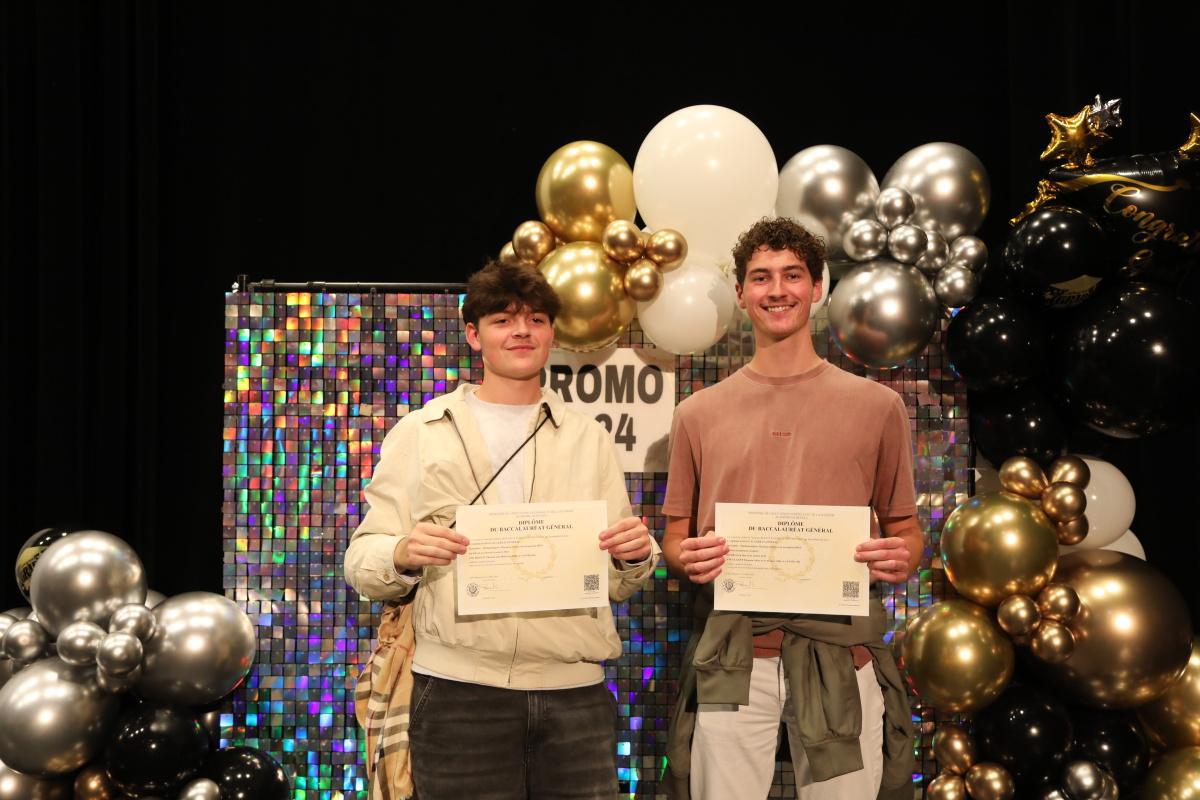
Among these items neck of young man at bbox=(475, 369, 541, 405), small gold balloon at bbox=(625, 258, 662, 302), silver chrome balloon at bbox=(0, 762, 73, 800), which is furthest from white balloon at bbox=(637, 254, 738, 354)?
silver chrome balloon at bbox=(0, 762, 73, 800)

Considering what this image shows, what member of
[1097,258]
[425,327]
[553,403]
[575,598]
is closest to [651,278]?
[553,403]

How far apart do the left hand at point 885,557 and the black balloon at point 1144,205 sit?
118 cm

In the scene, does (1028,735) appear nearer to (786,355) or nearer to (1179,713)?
(1179,713)

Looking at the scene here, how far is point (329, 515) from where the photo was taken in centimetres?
319

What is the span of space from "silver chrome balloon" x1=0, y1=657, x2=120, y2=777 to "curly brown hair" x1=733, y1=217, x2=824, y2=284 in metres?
1.98

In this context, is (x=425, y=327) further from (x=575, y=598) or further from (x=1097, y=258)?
(x=1097, y=258)

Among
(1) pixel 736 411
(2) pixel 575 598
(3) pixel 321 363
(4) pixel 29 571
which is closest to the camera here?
(2) pixel 575 598

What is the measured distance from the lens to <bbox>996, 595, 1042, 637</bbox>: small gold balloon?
8.94 feet

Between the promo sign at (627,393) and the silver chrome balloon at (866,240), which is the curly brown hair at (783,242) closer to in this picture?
the silver chrome balloon at (866,240)

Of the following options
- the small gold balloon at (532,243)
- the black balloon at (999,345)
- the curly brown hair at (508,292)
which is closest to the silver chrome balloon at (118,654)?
the curly brown hair at (508,292)

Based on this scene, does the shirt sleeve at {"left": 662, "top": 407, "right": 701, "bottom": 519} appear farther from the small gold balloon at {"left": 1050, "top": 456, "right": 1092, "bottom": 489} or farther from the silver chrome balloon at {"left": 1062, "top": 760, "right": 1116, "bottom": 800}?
the silver chrome balloon at {"left": 1062, "top": 760, "right": 1116, "bottom": 800}

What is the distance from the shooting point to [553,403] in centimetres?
254

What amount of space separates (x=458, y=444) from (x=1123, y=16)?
115 inches

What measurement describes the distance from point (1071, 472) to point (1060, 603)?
0.37 meters
